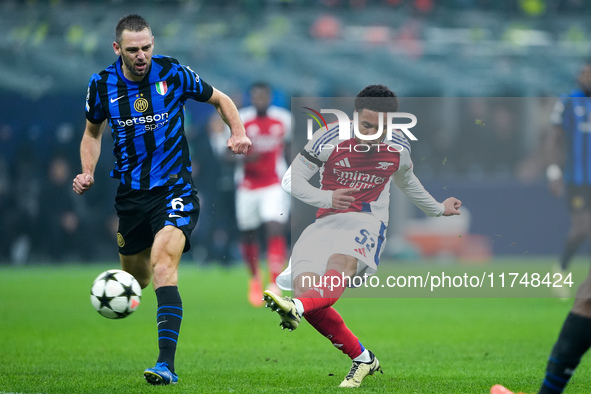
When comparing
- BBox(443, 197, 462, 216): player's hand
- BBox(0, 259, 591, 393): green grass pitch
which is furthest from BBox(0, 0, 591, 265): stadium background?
BBox(443, 197, 462, 216): player's hand

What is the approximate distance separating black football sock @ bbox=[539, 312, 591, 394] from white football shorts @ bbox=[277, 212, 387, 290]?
174 centimetres

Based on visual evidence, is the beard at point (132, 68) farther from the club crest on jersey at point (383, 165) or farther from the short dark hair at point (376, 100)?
the club crest on jersey at point (383, 165)

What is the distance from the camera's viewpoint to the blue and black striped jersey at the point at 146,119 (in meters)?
6.12

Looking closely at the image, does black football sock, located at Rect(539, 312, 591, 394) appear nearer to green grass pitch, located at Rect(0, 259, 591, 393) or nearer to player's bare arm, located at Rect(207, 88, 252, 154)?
green grass pitch, located at Rect(0, 259, 591, 393)

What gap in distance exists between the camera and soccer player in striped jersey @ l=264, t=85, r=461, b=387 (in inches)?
228

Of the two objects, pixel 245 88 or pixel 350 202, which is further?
pixel 245 88

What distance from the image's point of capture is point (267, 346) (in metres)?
7.80

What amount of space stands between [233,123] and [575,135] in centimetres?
652

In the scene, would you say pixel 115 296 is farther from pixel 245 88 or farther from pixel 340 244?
pixel 245 88

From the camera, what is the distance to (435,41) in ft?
66.5

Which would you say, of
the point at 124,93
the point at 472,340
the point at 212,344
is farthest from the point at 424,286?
the point at 124,93

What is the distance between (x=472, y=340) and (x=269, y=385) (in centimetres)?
306

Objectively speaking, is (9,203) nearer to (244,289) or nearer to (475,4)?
(244,289)

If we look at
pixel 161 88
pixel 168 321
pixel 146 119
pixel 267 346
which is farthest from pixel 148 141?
pixel 267 346
